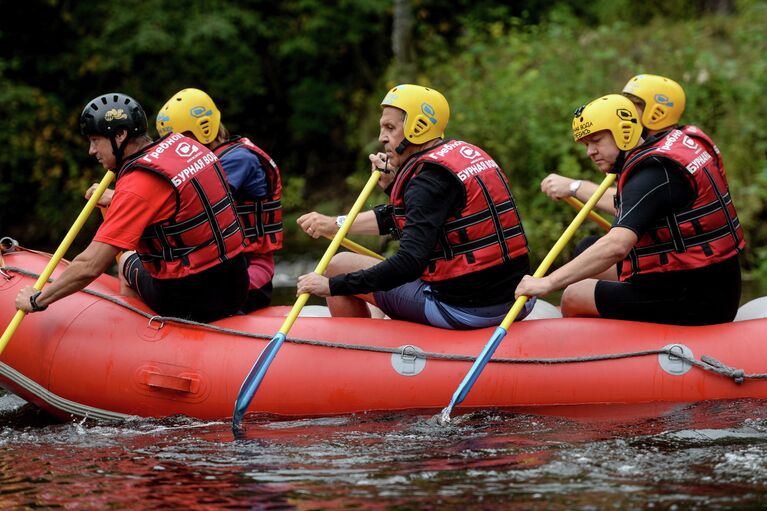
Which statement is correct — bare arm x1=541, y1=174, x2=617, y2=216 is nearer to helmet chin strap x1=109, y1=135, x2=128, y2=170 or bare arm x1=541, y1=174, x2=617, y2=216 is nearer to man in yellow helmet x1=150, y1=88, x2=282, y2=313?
man in yellow helmet x1=150, y1=88, x2=282, y2=313

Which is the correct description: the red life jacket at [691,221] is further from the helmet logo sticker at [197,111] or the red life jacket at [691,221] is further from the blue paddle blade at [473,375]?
the helmet logo sticker at [197,111]

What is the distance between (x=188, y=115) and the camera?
6.24 meters

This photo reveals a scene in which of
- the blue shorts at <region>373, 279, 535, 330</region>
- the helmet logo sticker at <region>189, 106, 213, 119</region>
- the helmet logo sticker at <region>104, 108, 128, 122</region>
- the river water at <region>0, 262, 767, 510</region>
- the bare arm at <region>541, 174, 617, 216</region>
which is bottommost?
the river water at <region>0, 262, 767, 510</region>

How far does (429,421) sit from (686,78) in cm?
826

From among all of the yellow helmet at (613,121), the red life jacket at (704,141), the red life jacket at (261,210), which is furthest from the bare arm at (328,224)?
the red life jacket at (704,141)

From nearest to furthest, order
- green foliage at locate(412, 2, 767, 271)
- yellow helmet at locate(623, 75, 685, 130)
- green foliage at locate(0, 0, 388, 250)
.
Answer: yellow helmet at locate(623, 75, 685, 130) < green foliage at locate(412, 2, 767, 271) < green foliage at locate(0, 0, 388, 250)

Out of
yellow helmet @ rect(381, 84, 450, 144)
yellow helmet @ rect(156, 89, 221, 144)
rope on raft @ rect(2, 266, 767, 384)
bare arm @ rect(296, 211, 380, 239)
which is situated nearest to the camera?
rope on raft @ rect(2, 266, 767, 384)

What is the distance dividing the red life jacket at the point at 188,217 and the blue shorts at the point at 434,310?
89 centimetres

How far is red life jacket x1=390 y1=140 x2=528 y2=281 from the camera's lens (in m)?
5.39

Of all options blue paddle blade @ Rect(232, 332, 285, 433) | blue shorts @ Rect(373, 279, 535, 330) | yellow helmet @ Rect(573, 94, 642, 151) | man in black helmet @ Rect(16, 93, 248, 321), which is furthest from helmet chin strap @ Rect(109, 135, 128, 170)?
yellow helmet @ Rect(573, 94, 642, 151)

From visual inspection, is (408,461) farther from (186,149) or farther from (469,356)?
(186,149)

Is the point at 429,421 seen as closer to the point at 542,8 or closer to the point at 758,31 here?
the point at 758,31

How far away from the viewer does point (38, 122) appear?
1758 centimetres

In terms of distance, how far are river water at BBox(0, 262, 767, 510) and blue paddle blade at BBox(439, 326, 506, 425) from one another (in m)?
0.08
